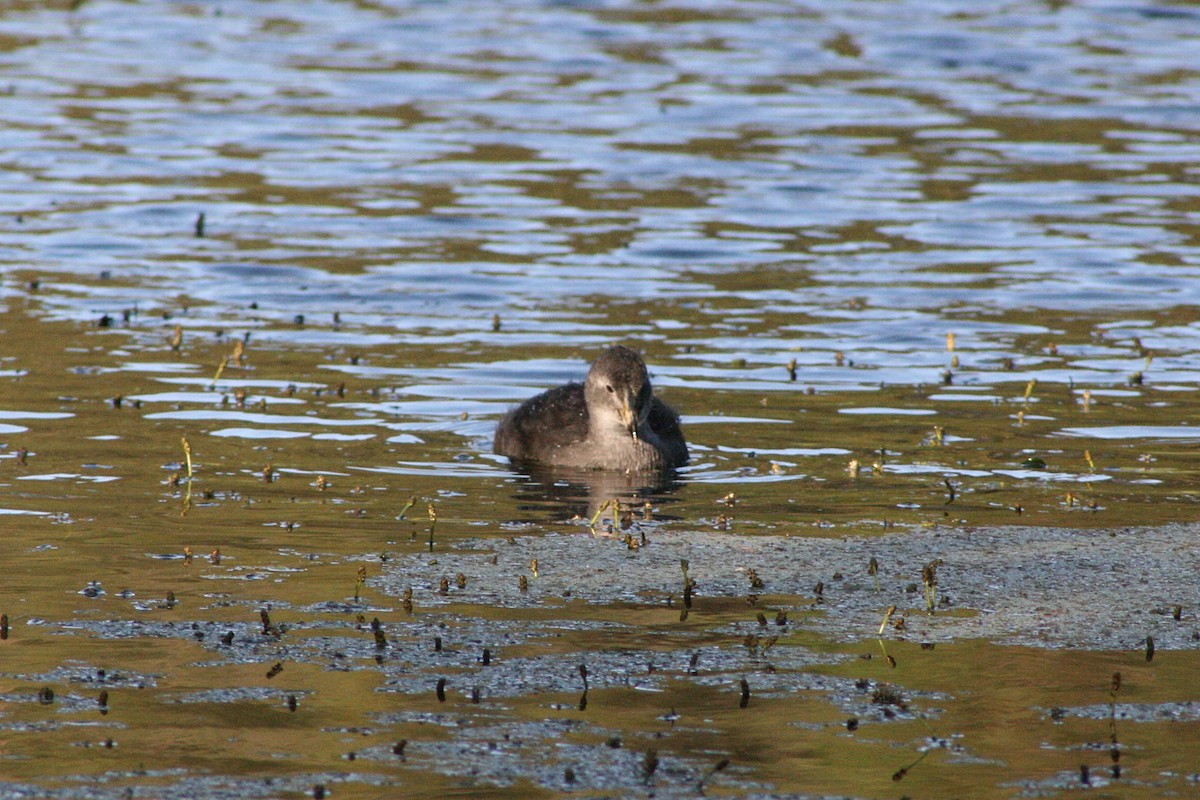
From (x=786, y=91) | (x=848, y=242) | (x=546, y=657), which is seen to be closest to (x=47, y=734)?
(x=546, y=657)

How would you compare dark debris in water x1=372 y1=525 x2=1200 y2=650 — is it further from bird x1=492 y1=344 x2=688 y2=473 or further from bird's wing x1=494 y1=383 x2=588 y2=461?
bird's wing x1=494 y1=383 x2=588 y2=461

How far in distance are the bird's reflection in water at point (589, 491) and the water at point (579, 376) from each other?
71mm

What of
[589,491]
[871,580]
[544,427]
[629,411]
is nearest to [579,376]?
[544,427]

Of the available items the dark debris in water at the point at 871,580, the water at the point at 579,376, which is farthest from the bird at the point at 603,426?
the dark debris in water at the point at 871,580

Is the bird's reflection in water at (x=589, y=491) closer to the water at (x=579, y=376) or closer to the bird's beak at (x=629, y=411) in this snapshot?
the water at (x=579, y=376)

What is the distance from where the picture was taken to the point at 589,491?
470 inches

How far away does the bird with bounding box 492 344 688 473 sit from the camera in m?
12.3

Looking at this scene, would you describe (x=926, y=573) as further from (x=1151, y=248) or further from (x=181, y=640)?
(x=1151, y=248)

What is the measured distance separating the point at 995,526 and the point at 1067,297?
7517 mm

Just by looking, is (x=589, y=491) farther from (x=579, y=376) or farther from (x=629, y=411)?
(x=579, y=376)

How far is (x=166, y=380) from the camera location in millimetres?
13992

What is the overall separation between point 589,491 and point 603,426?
0.69 m

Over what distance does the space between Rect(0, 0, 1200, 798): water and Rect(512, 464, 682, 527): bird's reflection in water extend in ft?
0.23

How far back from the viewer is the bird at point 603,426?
1228 cm
